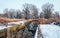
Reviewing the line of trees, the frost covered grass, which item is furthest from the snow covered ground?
the line of trees

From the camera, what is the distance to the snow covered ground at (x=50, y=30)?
66.5 inches

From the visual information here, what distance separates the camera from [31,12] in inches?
65.0

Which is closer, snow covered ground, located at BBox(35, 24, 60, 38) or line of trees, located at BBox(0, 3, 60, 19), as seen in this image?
line of trees, located at BBox(0, 3, 60, 19)

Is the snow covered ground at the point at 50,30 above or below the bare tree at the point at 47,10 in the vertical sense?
below

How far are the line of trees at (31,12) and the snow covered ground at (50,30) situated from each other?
A: 0.44 ft

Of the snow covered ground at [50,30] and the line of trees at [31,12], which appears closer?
the line of trees at [31,12]

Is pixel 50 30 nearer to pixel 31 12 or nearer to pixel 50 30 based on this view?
pixel 50 30

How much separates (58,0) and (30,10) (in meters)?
0.45

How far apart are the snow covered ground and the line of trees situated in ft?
0.44

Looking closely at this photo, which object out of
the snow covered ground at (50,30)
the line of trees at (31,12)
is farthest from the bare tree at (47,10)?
the snow covered ground at (50,30)

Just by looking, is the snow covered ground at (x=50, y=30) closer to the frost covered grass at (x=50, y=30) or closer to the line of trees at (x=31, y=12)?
the frost covered grass at (x=50, y=30)

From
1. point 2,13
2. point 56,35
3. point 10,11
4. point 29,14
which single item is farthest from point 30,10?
point 56,35

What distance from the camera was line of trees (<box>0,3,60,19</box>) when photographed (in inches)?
62.2

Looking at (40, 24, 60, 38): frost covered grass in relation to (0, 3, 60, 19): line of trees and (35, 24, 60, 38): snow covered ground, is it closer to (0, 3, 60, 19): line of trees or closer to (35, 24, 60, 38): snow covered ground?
(35, 24, 60, 38): snow covered ground
